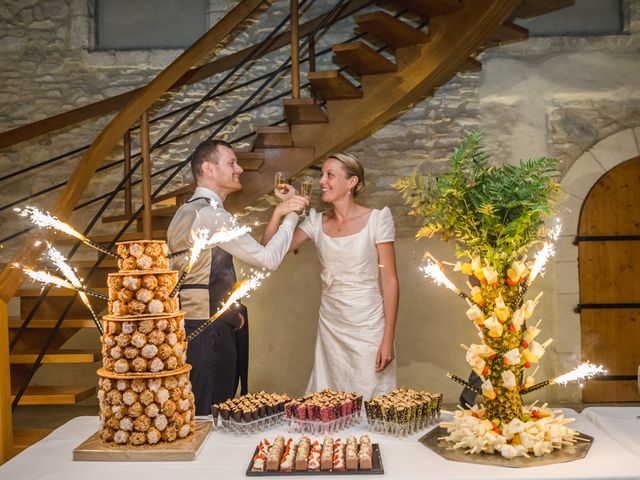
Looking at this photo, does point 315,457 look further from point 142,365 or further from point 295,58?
point 295,58

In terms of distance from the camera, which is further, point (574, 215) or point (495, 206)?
point (574, 215)

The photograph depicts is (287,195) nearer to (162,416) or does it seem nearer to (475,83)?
(162,416)

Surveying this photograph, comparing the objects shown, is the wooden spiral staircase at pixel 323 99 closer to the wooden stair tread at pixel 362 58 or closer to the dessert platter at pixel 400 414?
A: the wooden stair tread at pixel 362 58

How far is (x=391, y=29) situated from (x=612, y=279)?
2.81 meters

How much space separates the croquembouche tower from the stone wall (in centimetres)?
354

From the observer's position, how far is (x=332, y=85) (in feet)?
14.2

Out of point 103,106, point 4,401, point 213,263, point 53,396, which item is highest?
point 103,106

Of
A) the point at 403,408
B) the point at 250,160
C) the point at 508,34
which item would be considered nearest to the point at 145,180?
the point at 250,160

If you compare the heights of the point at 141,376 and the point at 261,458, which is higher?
the point at 141,376

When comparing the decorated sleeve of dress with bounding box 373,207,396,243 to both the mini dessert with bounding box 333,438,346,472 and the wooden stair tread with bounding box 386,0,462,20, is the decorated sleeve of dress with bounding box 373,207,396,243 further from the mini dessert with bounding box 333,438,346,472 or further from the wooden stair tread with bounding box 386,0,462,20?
the mini dessert with bounding box 333,438,346,472

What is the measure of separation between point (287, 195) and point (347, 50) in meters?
1.16

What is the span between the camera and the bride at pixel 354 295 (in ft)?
11.9

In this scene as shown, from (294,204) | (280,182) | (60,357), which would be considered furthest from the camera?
(60,357)

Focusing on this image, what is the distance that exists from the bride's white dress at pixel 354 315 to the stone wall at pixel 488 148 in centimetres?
186
